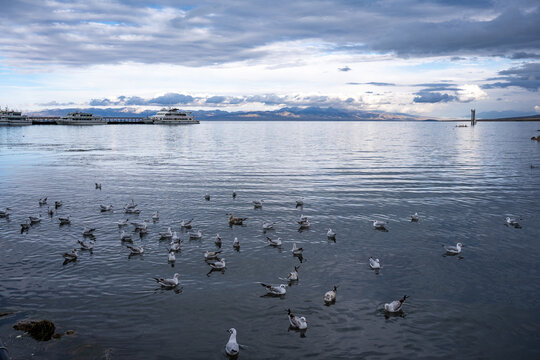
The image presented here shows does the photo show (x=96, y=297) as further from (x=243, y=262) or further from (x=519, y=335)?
(x=519, y=335)

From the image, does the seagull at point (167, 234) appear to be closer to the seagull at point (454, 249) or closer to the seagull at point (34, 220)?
the seagull at point (34, 220)

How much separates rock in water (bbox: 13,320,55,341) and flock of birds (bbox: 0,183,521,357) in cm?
469

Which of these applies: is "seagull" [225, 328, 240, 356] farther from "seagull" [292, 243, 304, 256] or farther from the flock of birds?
"seagull" [292, 243, 304, 256]

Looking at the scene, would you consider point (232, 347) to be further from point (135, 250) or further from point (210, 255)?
point (135, 250)

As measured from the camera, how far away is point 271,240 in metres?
23.7

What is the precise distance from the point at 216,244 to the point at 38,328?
10.9 metres

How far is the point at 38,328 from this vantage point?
14.3 metres

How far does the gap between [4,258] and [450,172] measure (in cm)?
4923

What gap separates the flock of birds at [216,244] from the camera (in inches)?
629

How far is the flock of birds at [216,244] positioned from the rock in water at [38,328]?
469cm

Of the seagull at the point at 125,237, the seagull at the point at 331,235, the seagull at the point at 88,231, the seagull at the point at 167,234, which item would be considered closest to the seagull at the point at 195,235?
the seagull at the point at 167,234

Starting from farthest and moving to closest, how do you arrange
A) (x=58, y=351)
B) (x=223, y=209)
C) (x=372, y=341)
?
(x=223, y=209) → (x=372, y=341) → (x=58, y=351)

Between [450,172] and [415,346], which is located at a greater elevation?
[450,172]

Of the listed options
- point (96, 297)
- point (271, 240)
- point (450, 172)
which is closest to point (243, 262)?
point (271, 240)
